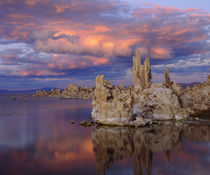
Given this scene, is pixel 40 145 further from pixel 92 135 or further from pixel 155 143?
pixel 155 143

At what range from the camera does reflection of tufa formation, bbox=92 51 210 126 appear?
1446 inches

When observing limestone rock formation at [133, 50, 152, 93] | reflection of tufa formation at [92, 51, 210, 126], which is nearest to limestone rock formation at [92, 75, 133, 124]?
reflection of tufa formation at [92, 51, 210, 126]

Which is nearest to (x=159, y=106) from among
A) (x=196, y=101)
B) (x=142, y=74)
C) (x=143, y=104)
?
(x=143, y=104)

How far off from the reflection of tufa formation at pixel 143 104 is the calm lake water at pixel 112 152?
2.76 metres

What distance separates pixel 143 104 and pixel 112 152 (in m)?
20.0

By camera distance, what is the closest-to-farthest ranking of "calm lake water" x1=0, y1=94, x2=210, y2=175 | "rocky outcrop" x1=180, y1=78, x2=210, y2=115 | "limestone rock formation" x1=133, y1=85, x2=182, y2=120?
"calm lake water" x1=0, y1=94, x2=210, y2=175
"limestone rock formation" x1=133, y1=85, x2=182, y2=120
"rocky outcrop" x1=180, y1=78, x2=210, y2=115

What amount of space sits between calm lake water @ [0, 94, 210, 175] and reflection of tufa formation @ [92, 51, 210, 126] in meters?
2.76

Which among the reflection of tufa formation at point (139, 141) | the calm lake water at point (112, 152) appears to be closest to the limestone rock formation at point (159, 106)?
the reflection of tufa formation at point (139, 141)

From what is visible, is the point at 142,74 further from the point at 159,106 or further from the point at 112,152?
the point at 112,152

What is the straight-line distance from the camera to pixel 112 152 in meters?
24.8

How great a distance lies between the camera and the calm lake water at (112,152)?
65.9ft

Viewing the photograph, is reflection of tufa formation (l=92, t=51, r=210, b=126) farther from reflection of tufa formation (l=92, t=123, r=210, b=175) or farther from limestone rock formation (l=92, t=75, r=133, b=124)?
reflection of tufa formation (l=92, t=123, r=210, b=175)

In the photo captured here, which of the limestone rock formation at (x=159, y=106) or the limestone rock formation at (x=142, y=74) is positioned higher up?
the limestone rock formation at (x=142, y=74)

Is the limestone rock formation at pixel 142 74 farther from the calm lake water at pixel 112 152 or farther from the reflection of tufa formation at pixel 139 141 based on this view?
the calm lake water at pixel 112 152
